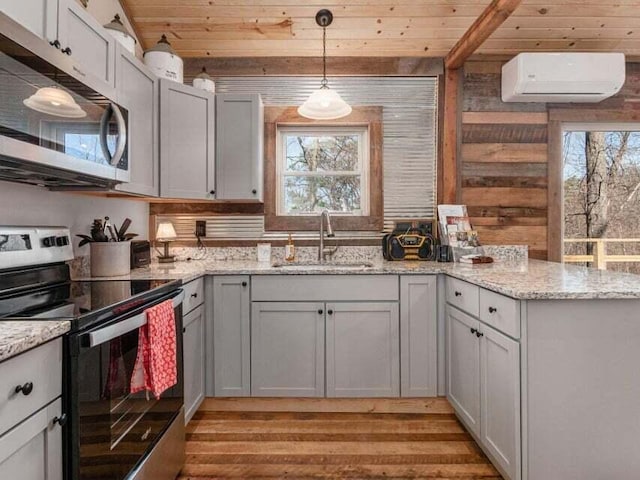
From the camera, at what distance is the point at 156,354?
155 centimetres

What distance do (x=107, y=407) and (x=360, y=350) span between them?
1.52 m

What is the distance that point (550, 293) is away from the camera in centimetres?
157

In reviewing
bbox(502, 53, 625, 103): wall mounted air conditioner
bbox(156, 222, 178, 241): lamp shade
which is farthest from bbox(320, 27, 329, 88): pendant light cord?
bbox(156, 222, 178, 241): lamp shade

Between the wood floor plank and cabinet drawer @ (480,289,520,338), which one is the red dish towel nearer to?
the wood floor plank

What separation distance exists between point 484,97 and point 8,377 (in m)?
3.26

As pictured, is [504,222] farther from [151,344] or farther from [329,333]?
[151,344]

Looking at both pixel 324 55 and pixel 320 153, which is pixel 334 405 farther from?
pixel 324 55

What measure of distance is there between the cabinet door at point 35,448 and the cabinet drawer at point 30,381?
23 millimetres

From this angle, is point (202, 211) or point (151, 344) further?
point (202, 211)

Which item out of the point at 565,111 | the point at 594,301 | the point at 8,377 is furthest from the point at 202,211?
the point at 565,111

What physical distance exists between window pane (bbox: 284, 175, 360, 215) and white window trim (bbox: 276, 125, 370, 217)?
0.03 metres

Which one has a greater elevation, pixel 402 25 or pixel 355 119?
pixel 402 25

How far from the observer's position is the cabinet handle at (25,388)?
0.92 meters

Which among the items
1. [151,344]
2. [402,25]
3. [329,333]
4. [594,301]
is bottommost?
[329,333]
